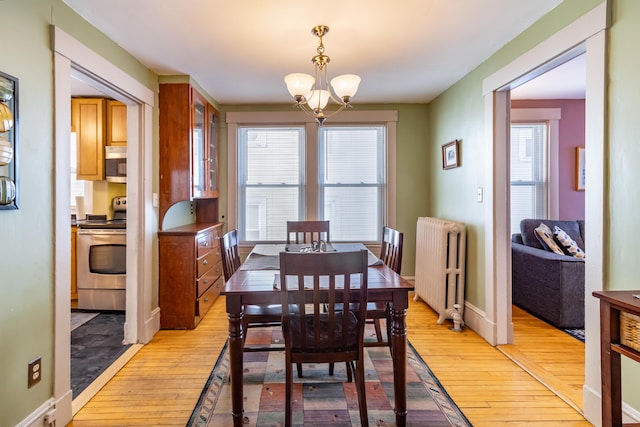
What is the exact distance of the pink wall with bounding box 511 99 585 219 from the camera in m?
4.18

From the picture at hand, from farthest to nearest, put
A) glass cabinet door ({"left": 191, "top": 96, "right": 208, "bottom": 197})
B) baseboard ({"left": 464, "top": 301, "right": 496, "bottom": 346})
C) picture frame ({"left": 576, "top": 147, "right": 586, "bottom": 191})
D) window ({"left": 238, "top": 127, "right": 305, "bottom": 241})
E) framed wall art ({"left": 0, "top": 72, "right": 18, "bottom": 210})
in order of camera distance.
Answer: window ({"left": 238, "top": 127, "right": 305, "bottom": 241}) → picture frame ({"left": 576, "top": 147, "right": 586, "bottom": 191}) → glass cabinet door ({"left": 191, "top": 96, "right": 208, "bottom": 197}) → baseboard ({"left": 464, "top": 301, "right": 496, "bottom": 346}) → framed wall art ({"left": 0, "top": 72, "right": 18, "bottom": 210})

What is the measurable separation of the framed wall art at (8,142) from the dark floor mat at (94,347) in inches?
51.0

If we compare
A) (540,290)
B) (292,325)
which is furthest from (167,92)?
(540,290)

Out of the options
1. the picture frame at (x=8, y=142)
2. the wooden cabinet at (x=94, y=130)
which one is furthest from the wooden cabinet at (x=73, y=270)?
the picture frame at (x=8, y=142)

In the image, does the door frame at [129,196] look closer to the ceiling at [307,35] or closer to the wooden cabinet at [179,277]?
the wooden cabinet at [179,277]

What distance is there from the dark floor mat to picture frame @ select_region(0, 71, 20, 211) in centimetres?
129

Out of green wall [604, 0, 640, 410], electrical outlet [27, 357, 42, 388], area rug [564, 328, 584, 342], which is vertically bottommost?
area rug [564, 328, 584, 342]

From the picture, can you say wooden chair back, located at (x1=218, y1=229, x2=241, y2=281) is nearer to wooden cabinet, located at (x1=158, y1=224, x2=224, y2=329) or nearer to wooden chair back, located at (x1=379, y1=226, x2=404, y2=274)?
wooden cabinet, located at (x1=158, y1=224, x2=224, y2=329)

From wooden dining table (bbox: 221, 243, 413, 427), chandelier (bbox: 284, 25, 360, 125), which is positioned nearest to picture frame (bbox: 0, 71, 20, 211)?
wooden dining table (bbox: 221, 243, 413, 427)

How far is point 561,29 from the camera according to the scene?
1990mm

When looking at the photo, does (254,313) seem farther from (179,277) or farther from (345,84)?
(345,84)

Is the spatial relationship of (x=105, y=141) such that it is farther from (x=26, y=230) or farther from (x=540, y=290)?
(x=540, y=290)

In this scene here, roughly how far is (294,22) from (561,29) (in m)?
1.59

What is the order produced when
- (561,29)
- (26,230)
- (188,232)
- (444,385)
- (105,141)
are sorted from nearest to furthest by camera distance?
(26,230), (561,29), (444,385), (188,232), (105,141)
